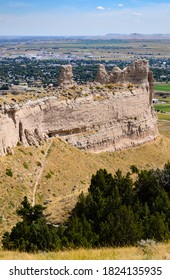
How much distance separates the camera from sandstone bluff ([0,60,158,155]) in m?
37.7

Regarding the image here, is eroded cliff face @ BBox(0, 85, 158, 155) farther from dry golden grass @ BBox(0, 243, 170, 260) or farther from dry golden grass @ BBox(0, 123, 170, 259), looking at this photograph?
dry golden grass @ BBox(0, 243, 170, 260)

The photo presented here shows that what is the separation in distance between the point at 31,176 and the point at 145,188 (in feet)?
38.9

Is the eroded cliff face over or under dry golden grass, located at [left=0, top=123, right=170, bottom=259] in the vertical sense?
over

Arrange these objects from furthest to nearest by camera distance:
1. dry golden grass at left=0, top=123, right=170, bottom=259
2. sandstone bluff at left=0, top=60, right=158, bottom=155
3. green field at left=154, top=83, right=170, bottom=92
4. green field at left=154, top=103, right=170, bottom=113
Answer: green field at left=154, top=83, right=170, bottom=92
green field at left=154, top=103, right=170, bottom=113
sandstone bluff at left=0, top=60, right=158, bottom=155
dry golden grass at left=0, top=123, right=170, bottom=259

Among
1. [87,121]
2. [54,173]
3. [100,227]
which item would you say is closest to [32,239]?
[100,227]

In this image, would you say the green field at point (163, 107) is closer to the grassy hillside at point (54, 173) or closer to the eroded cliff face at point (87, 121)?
the eroded cliff face at point (87, 121)

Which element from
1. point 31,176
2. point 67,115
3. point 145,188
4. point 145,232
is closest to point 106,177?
point 145,188

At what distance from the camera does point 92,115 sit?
1762 inches

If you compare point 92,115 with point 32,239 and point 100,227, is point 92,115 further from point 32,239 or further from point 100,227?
point 32,239

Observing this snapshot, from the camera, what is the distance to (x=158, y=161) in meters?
48.0

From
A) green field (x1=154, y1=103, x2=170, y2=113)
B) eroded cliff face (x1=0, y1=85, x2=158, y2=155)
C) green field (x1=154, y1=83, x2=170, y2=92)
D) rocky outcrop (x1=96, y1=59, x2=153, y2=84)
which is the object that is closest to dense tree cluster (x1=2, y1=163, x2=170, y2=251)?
eroded cliff face (x1=0, y1=85, x2=158, y2=155)

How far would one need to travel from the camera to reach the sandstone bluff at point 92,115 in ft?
124

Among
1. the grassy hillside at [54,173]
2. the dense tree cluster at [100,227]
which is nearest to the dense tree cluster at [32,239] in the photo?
the dense tree cluster at [100,227]

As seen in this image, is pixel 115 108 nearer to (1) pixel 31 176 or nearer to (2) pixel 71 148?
(2) pixel 71 148
